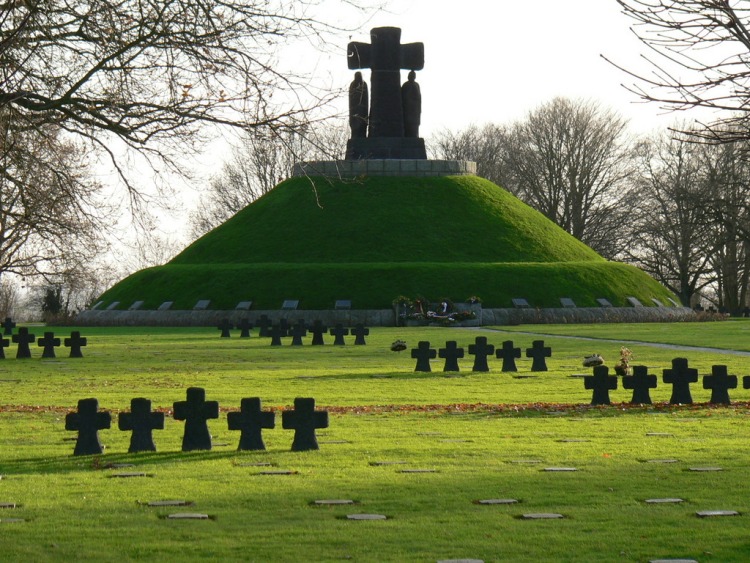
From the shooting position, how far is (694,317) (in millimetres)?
68938

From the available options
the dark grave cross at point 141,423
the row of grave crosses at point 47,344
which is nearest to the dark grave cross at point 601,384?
the dark grave cross at point 141,423

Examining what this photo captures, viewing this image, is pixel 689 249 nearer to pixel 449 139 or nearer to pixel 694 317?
pixel 694 317

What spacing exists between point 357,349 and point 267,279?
98.7 feet

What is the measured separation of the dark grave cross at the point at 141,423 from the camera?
510 inches

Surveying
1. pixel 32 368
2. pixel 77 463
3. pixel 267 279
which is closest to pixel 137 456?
pixel 77 463

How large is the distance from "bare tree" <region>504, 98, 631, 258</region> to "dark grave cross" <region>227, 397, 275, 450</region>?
262 ft

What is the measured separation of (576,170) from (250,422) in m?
81.5

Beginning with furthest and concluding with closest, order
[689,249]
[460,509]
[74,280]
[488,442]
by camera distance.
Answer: [689,249]
[74,280]
[488,442]
[460,509]

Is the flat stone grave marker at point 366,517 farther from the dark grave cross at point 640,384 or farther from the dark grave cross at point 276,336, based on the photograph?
the dark grave cross at point 276,336

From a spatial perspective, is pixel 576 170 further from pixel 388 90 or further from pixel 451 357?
pixel 451 357

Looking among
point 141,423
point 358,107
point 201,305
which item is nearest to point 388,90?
point 358,107

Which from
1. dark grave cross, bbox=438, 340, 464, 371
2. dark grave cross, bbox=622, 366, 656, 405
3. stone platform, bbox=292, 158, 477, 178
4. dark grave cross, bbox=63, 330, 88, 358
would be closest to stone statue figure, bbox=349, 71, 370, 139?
stone platform, bbox=292, 158, 477, 178

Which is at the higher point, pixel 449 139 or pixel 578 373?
pixel 449 139

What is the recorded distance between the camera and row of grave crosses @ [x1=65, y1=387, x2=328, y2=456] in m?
12.9
